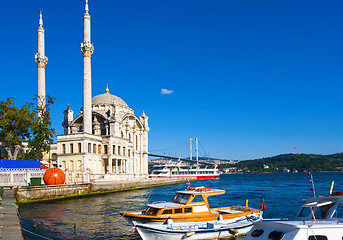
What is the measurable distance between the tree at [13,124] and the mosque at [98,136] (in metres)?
8.27

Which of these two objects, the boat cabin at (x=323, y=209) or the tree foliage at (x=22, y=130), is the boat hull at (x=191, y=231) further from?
the tree foliage at (x=22, y=130)

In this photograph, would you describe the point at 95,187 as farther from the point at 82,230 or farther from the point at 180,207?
the point at 180,207

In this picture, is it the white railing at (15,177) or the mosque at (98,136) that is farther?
the mosque at (98,136)

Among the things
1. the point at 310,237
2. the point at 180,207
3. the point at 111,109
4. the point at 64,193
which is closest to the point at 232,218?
the point at 180,207

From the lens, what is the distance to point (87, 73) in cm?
6041

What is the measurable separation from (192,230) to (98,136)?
47000 millimetres

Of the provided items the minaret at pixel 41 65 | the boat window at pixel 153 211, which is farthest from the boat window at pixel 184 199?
the minaret at pixel 41 65

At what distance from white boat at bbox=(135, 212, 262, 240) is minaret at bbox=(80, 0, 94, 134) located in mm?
44081

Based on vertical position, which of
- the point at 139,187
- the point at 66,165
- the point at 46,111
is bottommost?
the point at 139,187

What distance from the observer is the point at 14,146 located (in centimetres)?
5438

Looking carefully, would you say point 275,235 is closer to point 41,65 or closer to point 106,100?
point 41,65

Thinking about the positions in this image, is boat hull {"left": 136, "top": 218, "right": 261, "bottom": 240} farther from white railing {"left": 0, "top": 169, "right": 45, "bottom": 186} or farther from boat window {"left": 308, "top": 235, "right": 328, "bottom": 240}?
white railing {"left": 0, "top": 169, "right": 45, "bottom": 186}

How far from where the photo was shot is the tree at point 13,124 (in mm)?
50719

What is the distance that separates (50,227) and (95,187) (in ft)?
83.6
